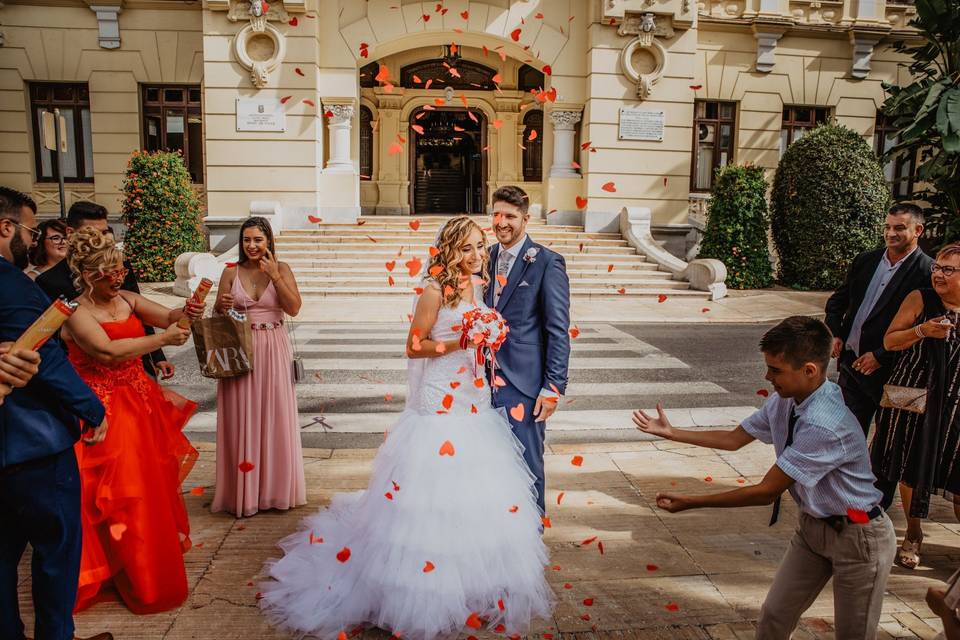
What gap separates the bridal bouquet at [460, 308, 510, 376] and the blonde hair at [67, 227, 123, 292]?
1.85m

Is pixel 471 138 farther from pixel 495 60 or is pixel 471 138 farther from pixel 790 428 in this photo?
pixel 790 428

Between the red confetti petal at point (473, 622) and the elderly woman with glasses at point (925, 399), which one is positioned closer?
the red confetti petal at point (473, 622)

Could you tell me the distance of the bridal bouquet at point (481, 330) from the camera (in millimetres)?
3682

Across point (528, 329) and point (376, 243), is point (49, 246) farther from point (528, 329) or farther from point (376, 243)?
point (376, 243)

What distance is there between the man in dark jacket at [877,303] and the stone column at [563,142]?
1482 cm

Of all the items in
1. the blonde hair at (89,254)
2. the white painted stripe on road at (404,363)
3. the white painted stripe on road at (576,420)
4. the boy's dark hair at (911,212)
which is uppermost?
the boy's dark hair at (911,212)

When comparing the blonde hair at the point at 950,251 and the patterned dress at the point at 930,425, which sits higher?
the blonde hair at the point at 950,251

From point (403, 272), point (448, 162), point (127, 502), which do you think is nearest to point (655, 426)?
point (127, 502)

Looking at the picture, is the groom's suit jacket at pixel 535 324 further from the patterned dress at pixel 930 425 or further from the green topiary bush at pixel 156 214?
the green topiary bush at pixel 156 214

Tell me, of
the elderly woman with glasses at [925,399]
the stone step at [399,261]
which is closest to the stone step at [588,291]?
→ the stone step at [399,261]

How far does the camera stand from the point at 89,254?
143 inches

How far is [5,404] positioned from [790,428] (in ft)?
10.3

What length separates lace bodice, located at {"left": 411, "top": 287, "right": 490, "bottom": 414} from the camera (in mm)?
3727

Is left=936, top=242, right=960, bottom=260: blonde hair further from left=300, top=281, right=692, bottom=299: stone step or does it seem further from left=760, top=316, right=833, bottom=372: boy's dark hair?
left=300, top=281, right=692, bottom=299: stone step
